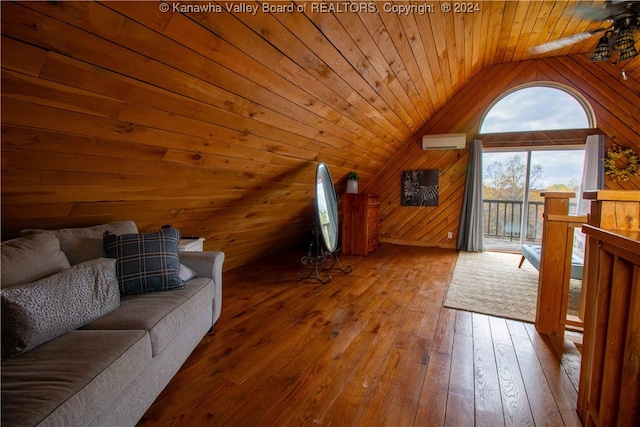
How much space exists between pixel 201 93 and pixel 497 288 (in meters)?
3.40

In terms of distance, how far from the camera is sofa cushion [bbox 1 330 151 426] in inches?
32.8

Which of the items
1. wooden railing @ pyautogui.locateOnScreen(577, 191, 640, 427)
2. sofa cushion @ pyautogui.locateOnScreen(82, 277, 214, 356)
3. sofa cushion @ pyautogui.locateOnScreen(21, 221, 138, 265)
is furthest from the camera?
sofa cushion @ pyautogui.locateOnScreen(21, 221, 138, 265)

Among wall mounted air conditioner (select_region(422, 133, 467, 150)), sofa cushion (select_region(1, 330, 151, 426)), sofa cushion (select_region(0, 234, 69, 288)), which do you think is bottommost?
sofa cushion (select_region(1, 330, 151, 426))

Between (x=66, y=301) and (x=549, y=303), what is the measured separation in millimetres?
2948

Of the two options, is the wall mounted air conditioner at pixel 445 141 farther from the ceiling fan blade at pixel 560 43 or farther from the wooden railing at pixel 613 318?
the wooden railing at pixel 613 318

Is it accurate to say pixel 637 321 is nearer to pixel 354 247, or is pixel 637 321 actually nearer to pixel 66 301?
pixel 66 301

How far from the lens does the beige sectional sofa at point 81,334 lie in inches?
35.7

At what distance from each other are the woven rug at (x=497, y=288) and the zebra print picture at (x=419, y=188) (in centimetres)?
132

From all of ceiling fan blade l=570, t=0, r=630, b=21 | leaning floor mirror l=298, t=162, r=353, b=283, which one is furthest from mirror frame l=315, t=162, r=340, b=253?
ceiling fan blade l=570, t=0, r=630, b=21

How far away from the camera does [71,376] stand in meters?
0.95

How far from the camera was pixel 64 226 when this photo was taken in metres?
1.93

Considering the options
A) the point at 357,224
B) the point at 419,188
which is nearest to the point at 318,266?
the point at 357,224

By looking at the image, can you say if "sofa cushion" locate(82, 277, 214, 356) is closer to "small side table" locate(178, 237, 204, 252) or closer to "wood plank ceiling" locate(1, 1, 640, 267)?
"small side table" locate(178, 237, 204, 252)

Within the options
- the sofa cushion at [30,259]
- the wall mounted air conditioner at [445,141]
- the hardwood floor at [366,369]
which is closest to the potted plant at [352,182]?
the wall mounted air conditioner at [445,141]
